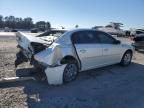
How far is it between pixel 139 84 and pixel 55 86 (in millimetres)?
2560

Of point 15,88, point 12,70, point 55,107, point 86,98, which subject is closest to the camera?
point 55,107

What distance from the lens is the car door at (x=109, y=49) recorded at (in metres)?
7.67

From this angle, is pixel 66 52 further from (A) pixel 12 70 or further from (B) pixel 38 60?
(A) pixel 12 70

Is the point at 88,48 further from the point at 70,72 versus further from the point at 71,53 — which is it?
the point at 70,72

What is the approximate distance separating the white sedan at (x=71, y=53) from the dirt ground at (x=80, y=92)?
379mm

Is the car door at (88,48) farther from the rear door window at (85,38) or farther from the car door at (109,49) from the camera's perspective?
the car door at (109,49)

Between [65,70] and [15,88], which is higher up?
[65,70]

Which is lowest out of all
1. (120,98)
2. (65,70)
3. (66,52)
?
(120,98)

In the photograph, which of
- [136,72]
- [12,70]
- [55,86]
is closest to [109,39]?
[136,72]

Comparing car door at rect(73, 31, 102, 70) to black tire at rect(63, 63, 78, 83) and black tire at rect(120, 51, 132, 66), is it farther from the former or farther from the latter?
black tire at rect(120, 51, 132, 66)

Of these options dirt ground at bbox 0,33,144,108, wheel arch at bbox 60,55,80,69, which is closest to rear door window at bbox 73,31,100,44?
wheel arch at bbox 60,55,80,69

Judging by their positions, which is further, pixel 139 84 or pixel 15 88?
pixel 139 84

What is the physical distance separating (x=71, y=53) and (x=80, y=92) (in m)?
1.25

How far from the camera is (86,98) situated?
5.26 metres
